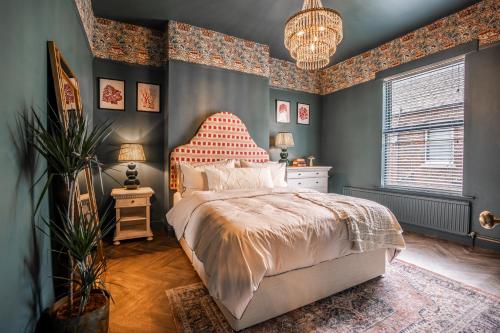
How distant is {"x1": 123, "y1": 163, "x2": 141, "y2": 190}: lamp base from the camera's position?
11.1 ft

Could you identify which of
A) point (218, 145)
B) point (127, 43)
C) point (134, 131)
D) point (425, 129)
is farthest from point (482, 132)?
point (127, 43)

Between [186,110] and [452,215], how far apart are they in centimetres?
409

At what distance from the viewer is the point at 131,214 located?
3525mm

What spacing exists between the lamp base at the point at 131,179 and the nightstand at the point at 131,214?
3.2 inches

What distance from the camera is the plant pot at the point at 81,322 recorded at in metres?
1.24

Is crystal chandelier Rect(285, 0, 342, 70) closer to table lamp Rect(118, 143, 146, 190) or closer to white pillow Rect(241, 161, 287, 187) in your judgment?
white pillow Rect(241, 161, 287, 187)

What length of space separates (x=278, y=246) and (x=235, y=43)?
357cm

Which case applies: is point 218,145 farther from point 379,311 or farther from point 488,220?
point 488,220

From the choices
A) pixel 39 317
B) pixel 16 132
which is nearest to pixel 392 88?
pixel 16 132

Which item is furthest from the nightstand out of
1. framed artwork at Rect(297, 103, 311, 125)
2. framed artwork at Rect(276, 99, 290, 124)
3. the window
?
the window

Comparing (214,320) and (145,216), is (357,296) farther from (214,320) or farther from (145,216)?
(145,216)

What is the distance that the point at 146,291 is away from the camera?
211cm

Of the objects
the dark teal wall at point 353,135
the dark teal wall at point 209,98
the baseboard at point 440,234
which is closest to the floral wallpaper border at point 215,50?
the dark teal wall at point 209,98

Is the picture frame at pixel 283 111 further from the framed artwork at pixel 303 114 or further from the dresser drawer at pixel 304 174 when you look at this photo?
the dresser drawer at pixel 304 174
